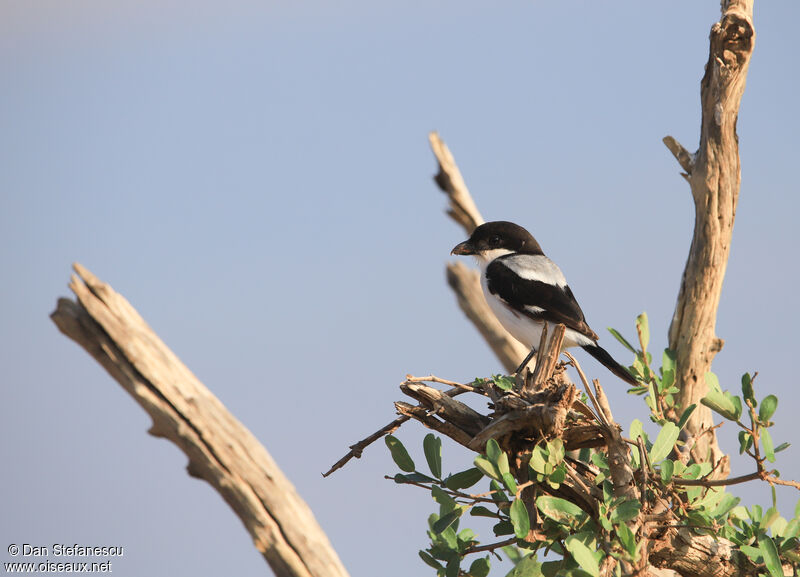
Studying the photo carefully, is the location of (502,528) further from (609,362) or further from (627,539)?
(609,362)

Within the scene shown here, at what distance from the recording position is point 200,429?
12.8ft

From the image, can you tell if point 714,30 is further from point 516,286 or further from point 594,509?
point 594,509

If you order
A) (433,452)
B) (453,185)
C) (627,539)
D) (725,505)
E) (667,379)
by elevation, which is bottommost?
(725,505)

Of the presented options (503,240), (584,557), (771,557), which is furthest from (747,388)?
(503,240)

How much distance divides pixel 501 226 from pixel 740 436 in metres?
3.21

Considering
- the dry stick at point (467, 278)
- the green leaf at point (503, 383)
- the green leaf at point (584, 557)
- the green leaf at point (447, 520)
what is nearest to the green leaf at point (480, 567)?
the green leaf at point (447, 520)

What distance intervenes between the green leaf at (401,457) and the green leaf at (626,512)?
2.80ft

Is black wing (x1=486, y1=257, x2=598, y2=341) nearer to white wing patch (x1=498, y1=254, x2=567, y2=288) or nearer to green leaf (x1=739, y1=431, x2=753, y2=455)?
white wing patch (x1=498, y1=254, x2=567, y2=288)

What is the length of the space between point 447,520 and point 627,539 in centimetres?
69

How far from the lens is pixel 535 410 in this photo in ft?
10.5

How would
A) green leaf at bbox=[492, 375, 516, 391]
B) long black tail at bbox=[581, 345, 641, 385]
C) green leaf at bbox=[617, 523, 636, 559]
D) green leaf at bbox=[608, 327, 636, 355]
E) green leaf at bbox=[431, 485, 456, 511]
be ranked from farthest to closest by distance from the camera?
long black tail at bbox=[581, 345, 641, 385] → green leaf at bbox=[608, 327, 636, 355] → green leaf at bbox=[492, 375, 516, 391] → green leaf at bbox=[431, 485, 456, 511] → green leaf at bbox=[617, 523, 636, 559]

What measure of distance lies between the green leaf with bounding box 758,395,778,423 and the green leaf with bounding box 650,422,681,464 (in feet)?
1.28

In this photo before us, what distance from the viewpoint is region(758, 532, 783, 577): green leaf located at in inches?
127

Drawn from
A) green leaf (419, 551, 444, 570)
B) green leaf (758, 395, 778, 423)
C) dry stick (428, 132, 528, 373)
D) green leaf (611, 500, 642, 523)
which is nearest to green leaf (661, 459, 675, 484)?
green leaf (611, 500, 642, 523)
